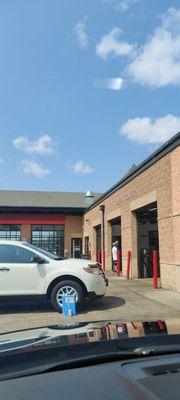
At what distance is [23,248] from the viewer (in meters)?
9.94

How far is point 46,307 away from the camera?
10.4m

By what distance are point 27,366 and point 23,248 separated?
26.0 ft

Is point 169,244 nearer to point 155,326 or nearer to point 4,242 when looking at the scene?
point 4,242

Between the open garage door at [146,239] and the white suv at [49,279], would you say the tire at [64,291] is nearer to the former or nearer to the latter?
the white suv at [49,279]

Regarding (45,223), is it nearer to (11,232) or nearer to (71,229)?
(71,229)

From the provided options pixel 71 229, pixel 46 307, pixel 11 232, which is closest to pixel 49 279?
pixel 46 307

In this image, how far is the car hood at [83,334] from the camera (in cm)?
246

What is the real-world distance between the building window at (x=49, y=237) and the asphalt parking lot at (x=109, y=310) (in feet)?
71.1

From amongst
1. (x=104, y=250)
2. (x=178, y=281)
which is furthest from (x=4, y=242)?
(x=104, y=250)

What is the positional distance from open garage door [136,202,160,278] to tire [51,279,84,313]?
28.4 feet

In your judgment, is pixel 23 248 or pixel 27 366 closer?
pixel 27 366

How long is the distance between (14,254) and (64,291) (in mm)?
1525

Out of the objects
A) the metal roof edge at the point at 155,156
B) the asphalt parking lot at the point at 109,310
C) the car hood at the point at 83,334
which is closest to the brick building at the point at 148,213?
the metal roof edge at the point at 155,156

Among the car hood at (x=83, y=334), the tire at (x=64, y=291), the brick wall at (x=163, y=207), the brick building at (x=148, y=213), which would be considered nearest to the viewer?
the car hood at (x=83, y=334)
